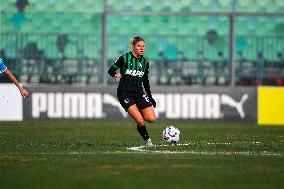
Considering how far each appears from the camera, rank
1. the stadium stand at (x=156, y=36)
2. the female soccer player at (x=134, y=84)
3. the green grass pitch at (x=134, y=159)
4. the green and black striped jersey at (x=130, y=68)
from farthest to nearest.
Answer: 1. the stadium stand at (x=156, y=36)
2. the green and black striped jersey at (x=130, y=68)
3. the female soccer player at (x=134, y=84)
4. the green grass pitch at (x=134, y=159)

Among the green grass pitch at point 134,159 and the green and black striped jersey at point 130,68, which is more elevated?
the green and black striped jersey at point 130,68

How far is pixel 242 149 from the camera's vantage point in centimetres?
1380

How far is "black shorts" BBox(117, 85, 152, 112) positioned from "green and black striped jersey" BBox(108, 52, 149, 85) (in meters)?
0.12

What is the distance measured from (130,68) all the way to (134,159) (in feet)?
11.8

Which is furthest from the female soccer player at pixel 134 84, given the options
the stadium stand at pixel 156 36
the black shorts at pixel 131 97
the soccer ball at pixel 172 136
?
the stadium stand at pixel 156 36

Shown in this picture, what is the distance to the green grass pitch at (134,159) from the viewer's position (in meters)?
8.98

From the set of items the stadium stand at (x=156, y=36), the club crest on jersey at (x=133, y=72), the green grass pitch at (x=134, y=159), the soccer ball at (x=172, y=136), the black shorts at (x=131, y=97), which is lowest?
the green grass pitch at (x=134, y=159)

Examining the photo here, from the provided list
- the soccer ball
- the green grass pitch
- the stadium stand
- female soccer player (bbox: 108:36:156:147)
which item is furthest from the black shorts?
the stadium stand

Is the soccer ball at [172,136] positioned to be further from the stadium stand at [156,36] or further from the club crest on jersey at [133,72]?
the stadium stand at [156,36]

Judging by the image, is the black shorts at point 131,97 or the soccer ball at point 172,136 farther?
the soccer ball at point 172,136

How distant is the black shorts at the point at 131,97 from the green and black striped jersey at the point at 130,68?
0.41 ft

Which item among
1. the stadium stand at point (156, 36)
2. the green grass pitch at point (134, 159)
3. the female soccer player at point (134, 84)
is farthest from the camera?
the stadium stand at point (156, 36)

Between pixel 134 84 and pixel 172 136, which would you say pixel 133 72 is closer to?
pixel 134 84

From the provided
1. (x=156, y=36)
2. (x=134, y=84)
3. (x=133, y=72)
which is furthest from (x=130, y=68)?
(x=156, y=36)
